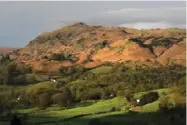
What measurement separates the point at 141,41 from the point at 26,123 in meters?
127

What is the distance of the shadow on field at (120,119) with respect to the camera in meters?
54.2

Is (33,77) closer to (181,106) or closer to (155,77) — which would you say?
(155,77)

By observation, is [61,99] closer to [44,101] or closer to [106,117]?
[44,101]

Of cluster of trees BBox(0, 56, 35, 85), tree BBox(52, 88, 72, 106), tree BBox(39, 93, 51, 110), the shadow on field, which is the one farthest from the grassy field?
cluster of trees BBox(0, 56, 35, 85)

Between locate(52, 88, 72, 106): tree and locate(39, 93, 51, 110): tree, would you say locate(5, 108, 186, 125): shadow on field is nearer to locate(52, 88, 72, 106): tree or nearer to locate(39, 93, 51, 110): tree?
locate(39, 93, 51, 110): tree

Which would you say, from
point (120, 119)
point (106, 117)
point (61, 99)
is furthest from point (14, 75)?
point (120, 119)

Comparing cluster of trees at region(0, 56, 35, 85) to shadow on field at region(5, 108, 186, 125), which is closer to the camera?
shadow on field at region(5, 108, 186, 125)

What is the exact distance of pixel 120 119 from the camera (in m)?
57.8

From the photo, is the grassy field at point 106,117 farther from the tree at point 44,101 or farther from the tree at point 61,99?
the tree at point 44,101

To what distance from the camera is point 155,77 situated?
10612 cm

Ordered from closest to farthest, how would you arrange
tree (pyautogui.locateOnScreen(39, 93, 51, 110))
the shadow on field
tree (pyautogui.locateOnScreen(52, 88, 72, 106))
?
the shadow on field < tree (pyautogui.locateOnScreen(39, 93, 51, 110)) < tree (pyautogui.locateOnScreen(52, 88, 72, 106))

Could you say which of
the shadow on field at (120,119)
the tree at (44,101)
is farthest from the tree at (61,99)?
the shadow on field at (120,119)

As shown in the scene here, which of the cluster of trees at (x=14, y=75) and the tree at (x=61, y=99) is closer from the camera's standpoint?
the tree at (x=61, y=99)

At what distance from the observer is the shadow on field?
54.2 meters
